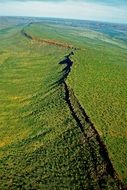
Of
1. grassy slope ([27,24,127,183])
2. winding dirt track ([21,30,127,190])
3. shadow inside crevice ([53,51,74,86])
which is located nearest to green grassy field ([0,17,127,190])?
grassy slope ([27,24,127,183])

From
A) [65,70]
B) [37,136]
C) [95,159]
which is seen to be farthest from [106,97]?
[65,70]

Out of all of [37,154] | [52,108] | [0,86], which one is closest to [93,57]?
[0,86]

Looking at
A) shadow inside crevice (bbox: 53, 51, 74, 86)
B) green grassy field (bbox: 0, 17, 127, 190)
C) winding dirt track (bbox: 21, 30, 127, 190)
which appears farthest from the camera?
shadow inside crevice (bbox: 53, 51, 74, 86)

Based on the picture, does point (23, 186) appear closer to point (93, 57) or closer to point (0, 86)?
point (0, 86)

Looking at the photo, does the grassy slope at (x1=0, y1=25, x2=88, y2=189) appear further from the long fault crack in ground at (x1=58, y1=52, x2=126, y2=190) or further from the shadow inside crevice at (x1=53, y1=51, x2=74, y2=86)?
the shadow inside crevice at (x1=53, y1=51, x2=74, y2=86)

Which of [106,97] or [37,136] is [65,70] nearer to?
[106,97]
